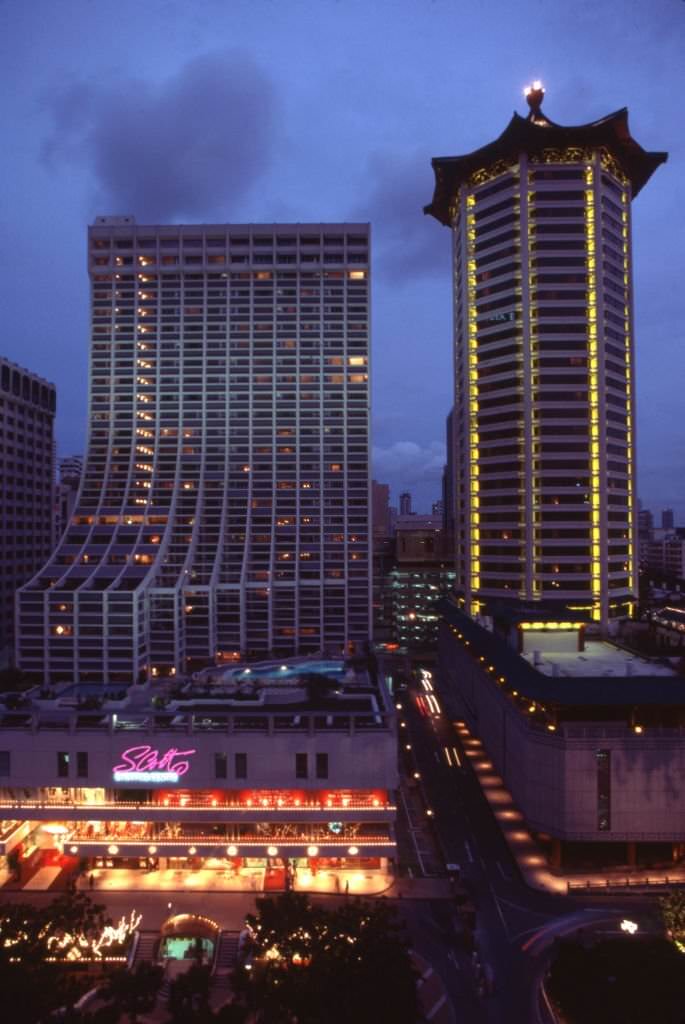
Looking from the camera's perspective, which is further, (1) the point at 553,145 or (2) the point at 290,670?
(1) the point at 553,145

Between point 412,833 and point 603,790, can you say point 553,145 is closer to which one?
point 603,790

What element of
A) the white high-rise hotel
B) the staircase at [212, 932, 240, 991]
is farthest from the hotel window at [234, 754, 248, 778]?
the white high-rise hotel

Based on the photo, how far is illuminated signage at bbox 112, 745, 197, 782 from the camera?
4600 centimetres

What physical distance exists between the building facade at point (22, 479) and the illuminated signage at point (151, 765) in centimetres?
7275

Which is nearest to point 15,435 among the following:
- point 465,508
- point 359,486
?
point 359,486

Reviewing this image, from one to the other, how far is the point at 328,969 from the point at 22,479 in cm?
11508

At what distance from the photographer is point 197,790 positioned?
152 ft

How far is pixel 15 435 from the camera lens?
402ft

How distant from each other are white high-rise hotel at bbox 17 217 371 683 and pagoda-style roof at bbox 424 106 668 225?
32.6 meters

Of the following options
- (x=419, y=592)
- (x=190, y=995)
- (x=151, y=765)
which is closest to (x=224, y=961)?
(x=190, y=995)

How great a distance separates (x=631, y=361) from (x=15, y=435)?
105m

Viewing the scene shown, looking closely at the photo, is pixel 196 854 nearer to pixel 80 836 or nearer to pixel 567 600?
pixel 80 836

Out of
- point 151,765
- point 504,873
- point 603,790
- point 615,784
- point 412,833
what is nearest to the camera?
point 151,765

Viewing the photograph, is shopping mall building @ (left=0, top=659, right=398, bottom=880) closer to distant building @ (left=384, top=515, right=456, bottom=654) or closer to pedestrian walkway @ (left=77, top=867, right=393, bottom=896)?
pedestrian walkway @ (left=77, top=867, right=393, bottom=896)
